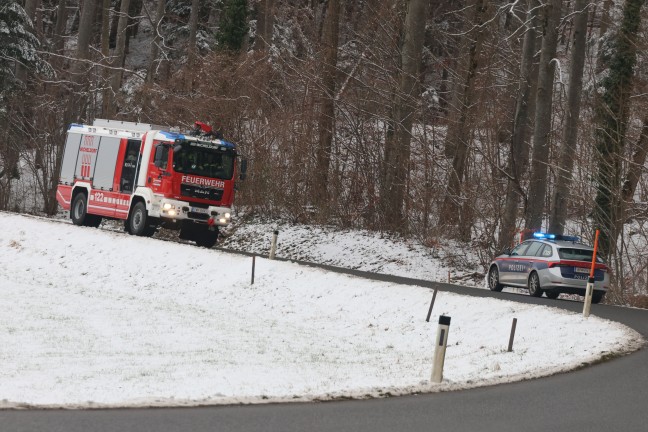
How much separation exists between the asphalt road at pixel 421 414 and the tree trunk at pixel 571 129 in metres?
18.0

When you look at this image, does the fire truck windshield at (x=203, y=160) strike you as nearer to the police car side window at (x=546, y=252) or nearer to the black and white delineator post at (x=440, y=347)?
the police car side window at (x=546, y=252)

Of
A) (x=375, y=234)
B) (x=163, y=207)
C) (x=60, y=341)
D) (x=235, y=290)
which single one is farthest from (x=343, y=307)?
(x=375, y=234)

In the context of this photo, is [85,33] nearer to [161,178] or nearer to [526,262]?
[161,178]

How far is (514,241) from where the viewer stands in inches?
1273

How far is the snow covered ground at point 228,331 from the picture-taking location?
13.0m

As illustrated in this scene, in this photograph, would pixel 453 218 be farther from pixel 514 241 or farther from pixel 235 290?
pixel 235 290

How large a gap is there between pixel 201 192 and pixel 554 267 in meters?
11.2

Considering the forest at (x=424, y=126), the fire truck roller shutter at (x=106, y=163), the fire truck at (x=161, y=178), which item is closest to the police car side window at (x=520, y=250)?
the forest at (x=424, y=126)

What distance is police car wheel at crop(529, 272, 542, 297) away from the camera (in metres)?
26.0

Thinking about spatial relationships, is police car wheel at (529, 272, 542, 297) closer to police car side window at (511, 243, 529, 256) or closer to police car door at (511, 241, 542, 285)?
police car door at (511, 241, 542, 285)

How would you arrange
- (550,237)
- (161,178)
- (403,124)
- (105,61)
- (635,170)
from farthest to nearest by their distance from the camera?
(105,61), (403,124), (161,178), (635,170), (550,237)

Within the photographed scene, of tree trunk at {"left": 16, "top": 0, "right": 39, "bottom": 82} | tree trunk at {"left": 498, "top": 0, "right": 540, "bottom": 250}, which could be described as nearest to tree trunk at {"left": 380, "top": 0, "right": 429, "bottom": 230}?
tree trunk at {"left": 498, "top": 0, "right": 540, "bottom": 250}

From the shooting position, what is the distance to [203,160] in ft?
106

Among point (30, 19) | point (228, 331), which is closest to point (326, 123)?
point (228, 331)
